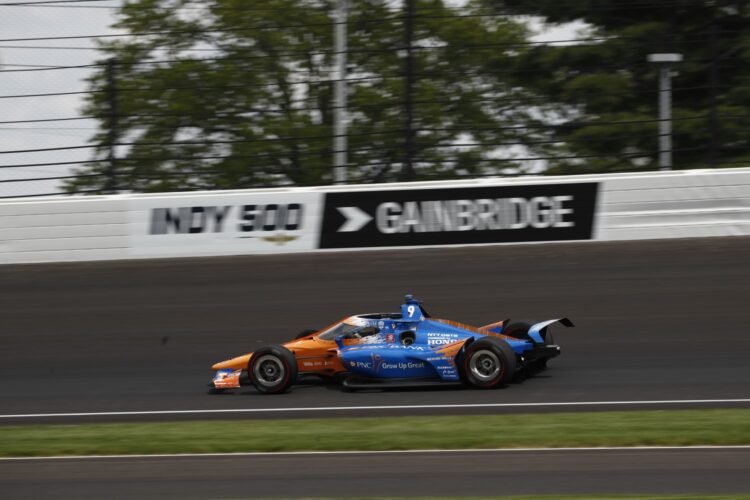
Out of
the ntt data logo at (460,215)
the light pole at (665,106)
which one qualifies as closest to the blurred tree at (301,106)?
the ntt data logo at (460,215)

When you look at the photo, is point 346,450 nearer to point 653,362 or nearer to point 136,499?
point 136,499

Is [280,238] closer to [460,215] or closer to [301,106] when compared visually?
[460,215]

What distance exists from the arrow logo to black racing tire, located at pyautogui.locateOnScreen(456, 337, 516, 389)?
535cm

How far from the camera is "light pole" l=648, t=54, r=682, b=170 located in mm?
17062

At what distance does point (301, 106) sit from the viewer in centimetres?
2064

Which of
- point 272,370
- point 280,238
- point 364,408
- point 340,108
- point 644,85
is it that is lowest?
point 364,408

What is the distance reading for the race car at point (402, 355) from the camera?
1088cm

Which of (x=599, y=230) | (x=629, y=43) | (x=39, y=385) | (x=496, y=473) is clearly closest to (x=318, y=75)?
(x=629, y=43)

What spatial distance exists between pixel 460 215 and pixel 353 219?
62.6 inches

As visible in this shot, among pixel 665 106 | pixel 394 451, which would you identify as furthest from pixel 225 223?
pixel 394 451

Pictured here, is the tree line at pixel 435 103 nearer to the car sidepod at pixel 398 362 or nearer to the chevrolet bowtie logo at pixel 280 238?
the chevrolet bowtie logo at pixel 280 238

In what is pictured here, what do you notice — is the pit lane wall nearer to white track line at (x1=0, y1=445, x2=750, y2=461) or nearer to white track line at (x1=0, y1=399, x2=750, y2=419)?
white track line at (x1=0, y1=399, x2=750, y2=419)

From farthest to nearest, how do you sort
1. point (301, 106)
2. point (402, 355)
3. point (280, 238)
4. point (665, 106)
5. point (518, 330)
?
point (301, 106), point (665, 106), point (280, 238), point (518, 330), point (402, 355)

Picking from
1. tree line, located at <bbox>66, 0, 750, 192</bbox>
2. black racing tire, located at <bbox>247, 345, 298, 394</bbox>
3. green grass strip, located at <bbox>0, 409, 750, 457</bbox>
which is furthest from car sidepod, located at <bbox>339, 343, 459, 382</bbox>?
tree line, located at <bbox>66, 0, 750, 192</bbox>
